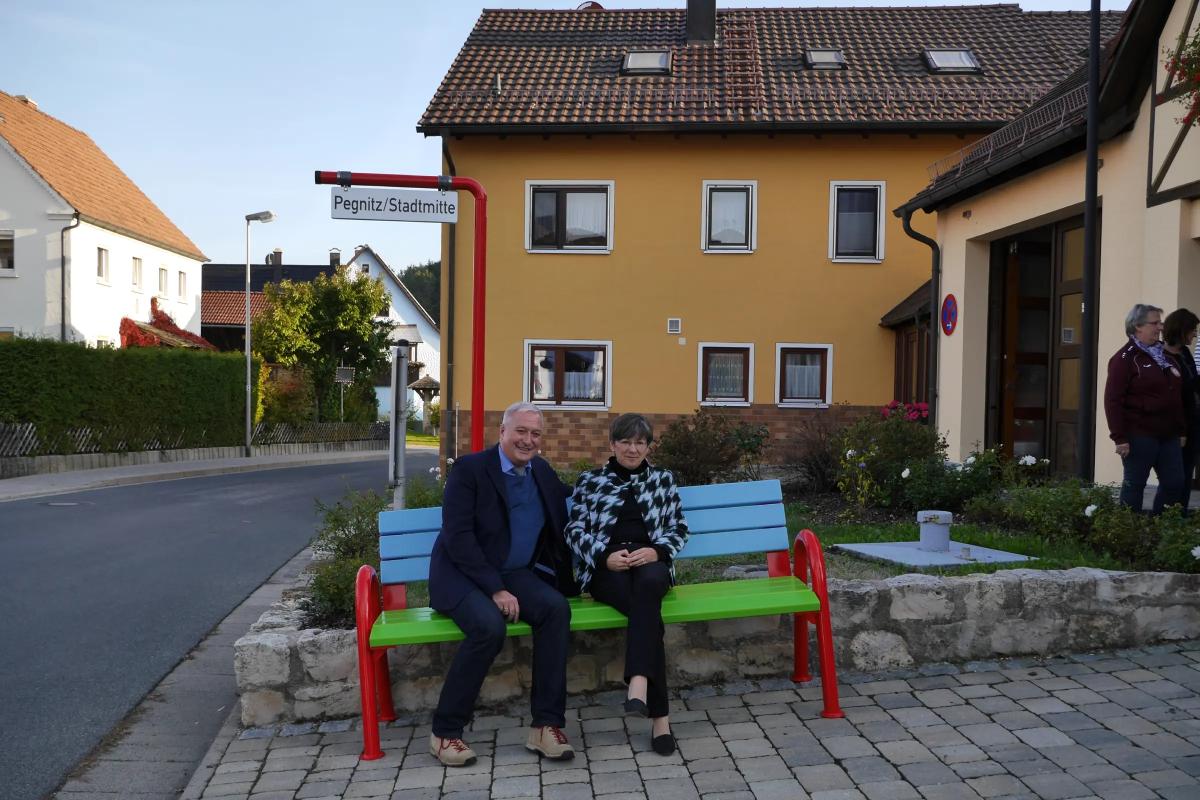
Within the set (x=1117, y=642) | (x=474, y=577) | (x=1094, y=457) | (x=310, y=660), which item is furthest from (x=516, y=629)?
(x=1094, y=457)

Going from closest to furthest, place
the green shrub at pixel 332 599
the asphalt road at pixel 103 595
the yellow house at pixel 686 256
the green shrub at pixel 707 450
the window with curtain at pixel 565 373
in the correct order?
1. the asphalt road at pixel 103 595
2. the green shrub at pixel 332 599
3. the green shrub at pixel 707 450
4. the yellow house at pixel 686 256
5. the window with curtain at pixel 565 373

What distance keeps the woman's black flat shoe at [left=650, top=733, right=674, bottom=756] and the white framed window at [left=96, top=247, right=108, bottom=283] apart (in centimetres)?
3621

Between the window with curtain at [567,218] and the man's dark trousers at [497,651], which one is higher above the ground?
the window with curtain at [567,218]

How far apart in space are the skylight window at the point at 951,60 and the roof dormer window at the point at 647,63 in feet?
17.5

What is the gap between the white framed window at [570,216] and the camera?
21047 millimetres

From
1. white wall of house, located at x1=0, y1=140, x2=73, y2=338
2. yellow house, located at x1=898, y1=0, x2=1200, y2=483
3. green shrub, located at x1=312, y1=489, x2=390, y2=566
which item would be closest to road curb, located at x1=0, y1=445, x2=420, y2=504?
white wall of house, located at x1=0, y1=140, x2=73, y2=338

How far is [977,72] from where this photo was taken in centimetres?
2180

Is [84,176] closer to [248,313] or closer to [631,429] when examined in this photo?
[248,313]

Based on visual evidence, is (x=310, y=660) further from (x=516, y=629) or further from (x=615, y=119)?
(x=615, y=119)

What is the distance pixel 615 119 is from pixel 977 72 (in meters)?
7.52

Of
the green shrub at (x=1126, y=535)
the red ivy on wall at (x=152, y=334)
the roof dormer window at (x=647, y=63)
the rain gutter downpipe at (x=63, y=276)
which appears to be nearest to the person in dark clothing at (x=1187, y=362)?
the green shrub at (x=1126, y=535)

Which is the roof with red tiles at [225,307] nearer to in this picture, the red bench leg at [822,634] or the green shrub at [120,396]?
the green shrub at [120,396]

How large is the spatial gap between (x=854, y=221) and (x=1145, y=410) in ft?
46.0

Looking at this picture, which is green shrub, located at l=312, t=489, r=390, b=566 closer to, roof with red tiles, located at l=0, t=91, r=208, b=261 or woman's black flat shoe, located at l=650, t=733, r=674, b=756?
woman's black flat shoe, located at l=650, t=733, r=674, b=756
